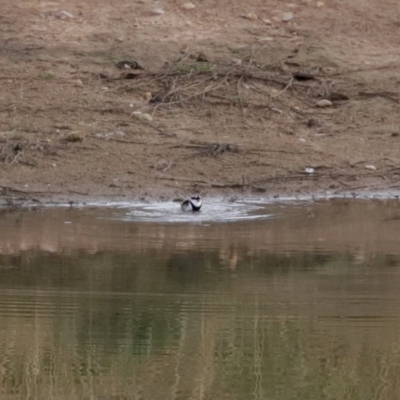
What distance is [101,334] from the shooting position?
19.1ft

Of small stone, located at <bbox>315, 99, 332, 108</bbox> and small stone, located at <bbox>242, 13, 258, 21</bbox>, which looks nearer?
small stone, located at <bbox>315, 99, 332, 108</bbox>

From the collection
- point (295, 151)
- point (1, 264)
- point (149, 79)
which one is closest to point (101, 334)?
point (1, 264)

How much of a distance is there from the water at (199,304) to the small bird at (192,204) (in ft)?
0.30

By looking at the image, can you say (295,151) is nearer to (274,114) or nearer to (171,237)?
(274,114)

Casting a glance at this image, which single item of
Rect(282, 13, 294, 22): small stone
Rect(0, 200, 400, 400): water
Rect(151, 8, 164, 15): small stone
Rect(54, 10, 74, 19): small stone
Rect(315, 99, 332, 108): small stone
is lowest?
Rect(315, 99, 332, 108): small stone

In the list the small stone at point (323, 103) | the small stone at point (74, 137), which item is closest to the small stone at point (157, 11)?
the small stone at point (323, 103)

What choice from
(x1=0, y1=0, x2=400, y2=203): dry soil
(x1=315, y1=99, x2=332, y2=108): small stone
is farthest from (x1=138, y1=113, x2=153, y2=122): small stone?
(x1=315, y1=99, x2=332, y2=108): small stone

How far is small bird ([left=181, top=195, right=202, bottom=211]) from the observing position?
9.26m

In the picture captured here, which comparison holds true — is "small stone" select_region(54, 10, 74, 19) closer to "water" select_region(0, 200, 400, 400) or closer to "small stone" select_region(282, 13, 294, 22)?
"small stone" select_region(282, 13, 294, 22)

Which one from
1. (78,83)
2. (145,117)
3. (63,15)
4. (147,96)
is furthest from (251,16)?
(145,117)

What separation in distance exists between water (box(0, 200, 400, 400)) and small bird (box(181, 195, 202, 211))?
0.09m

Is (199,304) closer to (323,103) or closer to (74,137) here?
(74,137)

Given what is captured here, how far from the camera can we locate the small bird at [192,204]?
926 centimetres

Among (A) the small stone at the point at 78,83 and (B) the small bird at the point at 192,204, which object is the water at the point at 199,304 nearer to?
(B) the small bird at the point at 192,204
